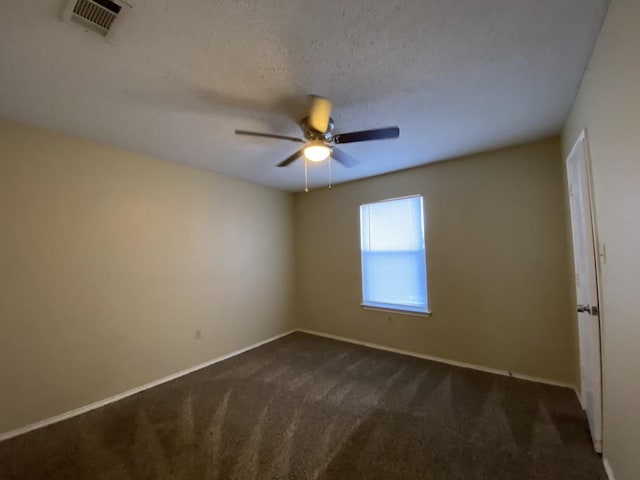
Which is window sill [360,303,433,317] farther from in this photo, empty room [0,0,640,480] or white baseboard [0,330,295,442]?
white baseboard [0,330,295,442]

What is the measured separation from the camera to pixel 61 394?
2.32m

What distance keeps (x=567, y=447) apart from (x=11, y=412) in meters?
4.16

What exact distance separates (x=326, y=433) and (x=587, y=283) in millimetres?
2176

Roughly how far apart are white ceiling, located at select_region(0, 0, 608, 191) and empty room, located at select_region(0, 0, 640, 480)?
0.02 meters

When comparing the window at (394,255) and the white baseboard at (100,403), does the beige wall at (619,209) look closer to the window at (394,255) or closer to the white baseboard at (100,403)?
the window at (394,255)

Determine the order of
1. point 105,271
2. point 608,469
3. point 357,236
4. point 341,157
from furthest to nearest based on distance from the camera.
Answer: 1. point 357,236
2. point 105,271
3. point 341,157
4. point 608,469

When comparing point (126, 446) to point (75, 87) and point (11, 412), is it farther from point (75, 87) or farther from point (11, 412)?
point (75, 87)

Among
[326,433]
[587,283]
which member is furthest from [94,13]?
[587,283]

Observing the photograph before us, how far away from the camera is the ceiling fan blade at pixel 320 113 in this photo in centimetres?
192

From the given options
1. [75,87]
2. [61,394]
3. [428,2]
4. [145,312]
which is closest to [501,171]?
[428,2]

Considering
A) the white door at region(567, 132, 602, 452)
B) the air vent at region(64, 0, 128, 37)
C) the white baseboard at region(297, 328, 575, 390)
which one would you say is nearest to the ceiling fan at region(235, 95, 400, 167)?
the air vent at region(64, 0, 128, 37)

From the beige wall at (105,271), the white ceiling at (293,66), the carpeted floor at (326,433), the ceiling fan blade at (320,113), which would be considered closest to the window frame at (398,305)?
the carpeted floor at (326,433)

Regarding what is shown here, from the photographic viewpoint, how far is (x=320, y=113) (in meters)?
1.98

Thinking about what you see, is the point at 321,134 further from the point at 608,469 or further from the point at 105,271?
the point at 608,469
